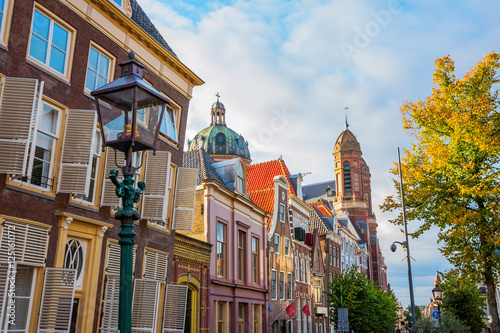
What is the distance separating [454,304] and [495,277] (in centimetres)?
2610

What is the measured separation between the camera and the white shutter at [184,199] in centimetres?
1698

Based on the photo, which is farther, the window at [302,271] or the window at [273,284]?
the window at [302,271]

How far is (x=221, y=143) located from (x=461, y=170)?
55.5 meters

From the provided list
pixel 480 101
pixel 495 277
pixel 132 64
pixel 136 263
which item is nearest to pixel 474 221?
pixel 495 277

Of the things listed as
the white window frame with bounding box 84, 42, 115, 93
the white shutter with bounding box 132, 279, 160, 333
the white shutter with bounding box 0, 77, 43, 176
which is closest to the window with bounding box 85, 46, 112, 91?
the white window frame with bounding box 84, 42, 115, 93

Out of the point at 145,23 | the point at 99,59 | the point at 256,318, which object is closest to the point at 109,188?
the point at 99,59

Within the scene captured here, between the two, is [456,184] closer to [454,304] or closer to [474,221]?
[474,221]

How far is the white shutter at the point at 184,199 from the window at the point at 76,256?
4.70 meters

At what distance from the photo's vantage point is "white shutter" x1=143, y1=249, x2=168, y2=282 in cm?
1528

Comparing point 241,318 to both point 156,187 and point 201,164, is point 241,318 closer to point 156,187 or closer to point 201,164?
point 201,164

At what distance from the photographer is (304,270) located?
36.2m

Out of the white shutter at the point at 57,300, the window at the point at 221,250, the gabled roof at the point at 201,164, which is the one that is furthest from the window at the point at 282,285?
the white shutter at the point at 57,300

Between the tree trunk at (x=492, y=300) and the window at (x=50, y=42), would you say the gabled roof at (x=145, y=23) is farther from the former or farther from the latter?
the tree trunk at (x=492, y=300)

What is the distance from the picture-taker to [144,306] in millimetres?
14359
